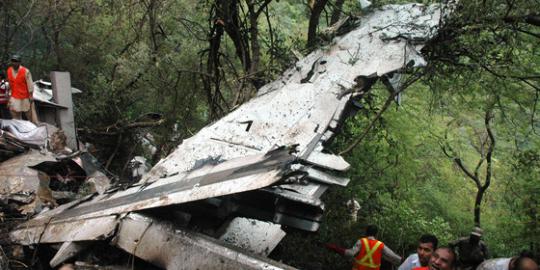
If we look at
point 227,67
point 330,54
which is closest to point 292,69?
point 330,54

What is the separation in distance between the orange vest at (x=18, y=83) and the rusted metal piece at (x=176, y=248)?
507cm

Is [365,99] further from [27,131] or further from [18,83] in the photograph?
[18,83]

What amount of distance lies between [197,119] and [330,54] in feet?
16.2

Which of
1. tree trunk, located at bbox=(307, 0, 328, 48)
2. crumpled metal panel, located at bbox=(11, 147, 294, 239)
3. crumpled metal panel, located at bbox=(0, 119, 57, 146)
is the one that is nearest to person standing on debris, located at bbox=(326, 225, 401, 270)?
crumpled metal panel, located at bbox=(11, 147, 294, 239)

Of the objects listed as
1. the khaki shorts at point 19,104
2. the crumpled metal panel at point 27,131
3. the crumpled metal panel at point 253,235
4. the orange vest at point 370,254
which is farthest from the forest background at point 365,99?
the khaki shorts at point 19,104

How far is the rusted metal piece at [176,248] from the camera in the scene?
3.31 meters

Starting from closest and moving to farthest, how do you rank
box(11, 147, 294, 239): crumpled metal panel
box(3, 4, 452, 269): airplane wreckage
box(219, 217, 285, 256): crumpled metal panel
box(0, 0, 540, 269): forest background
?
1. box(11, 147, 294, 239): crumpled metal panel
2. box(3, 4, 452, 269): airplane wreckage
3. box(219, 217, 285, 256): crumpled metal panel
4. box(0, 0, 540, 269): forest background

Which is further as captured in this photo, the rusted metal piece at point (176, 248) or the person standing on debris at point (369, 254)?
the person standing on debris at point (369, 254)

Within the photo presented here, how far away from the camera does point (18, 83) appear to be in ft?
25.0

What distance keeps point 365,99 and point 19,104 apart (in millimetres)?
5619

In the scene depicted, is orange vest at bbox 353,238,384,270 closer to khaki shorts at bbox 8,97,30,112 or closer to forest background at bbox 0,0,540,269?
forest background at bbox 0,0,540,269

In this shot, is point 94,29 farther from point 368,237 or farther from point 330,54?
point 368,237

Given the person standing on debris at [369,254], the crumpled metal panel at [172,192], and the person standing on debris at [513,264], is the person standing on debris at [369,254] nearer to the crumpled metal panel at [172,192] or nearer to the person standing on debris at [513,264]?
the person standing on debris at [513,264]

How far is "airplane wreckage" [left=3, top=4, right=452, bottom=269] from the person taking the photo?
11.2 feet
